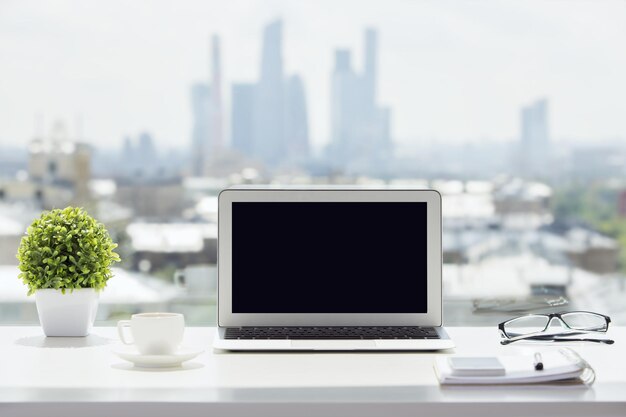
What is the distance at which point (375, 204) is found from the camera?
169 cm

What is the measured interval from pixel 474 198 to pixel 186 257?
9.09 feet

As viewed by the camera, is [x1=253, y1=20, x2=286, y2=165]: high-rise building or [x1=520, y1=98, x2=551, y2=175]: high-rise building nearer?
[x1=253, y1=20, x2=286, y2=165]: high-rise building

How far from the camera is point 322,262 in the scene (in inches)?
66.0

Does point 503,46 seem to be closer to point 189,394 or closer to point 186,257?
point 186,257

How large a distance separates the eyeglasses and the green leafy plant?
2.32ft

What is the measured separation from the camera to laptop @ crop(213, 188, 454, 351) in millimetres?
1662

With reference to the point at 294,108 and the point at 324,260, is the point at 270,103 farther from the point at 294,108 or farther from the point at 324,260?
the point at 324,260

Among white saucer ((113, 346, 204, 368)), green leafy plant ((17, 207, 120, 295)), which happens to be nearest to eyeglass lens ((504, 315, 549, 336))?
white saucer ((113, 346, 204, 368))

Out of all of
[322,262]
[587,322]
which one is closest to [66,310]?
[322,262]

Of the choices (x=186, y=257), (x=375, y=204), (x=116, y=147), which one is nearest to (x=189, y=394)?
(x=375, y=204)

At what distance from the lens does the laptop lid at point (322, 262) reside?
1.66 metres

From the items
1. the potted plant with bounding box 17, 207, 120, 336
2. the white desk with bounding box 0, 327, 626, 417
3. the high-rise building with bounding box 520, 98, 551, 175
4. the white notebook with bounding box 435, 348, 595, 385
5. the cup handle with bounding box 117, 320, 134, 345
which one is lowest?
the white desk with bounding box 0, 327, 626, 417

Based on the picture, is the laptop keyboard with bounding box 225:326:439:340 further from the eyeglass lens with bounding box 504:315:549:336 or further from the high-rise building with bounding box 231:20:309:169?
the high-rise building with bounding box 231:20:309:169

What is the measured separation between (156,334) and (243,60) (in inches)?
270
